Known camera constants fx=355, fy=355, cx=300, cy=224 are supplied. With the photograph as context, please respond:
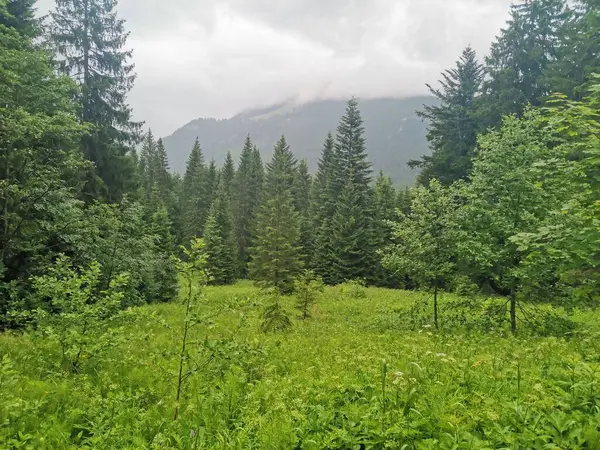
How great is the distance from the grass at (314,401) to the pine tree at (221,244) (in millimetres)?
28882

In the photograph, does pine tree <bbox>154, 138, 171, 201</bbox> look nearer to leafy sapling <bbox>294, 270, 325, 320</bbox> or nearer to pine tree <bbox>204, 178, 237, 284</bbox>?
pine tree <bbox>204, 178, 237, 284</bbox>

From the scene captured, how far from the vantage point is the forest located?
3.91 m

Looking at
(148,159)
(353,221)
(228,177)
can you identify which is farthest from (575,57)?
(148,159)

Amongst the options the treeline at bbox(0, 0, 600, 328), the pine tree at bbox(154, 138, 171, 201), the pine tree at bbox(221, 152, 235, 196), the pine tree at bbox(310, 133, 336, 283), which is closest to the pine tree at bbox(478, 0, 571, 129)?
the treeline at bbox(0, 0, 600, 328)

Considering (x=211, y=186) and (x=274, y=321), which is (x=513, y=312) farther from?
(x=211, y=186)

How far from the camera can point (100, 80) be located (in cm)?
2041

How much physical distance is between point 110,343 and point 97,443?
2459 millimetres

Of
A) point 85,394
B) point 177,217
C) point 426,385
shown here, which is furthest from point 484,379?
point 177,217

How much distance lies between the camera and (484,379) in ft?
15.0

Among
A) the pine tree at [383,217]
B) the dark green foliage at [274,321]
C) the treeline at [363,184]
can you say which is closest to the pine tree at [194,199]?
the treeline at [363,184]

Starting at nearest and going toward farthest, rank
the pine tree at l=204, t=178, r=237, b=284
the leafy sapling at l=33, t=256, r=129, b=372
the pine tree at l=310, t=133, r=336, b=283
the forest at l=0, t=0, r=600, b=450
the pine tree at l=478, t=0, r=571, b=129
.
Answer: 1. the forest at l=0, t=0, r=600, b=450
2. the leafy sapling at l=33, t=256, r=129, b=372
3. the pine tree at l=478, t=0, r=571, b=129
4. the pine tree at l=310, t=133, r=336, b=283
5. the pine tree at l=204, t=178, r=237, b=284

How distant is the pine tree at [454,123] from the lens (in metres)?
29.5

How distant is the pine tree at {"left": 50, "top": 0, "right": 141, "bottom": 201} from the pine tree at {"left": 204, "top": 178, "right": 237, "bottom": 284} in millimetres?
14084

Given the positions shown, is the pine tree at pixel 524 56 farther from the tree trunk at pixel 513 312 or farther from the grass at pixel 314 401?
the grass at pixel 314 401
